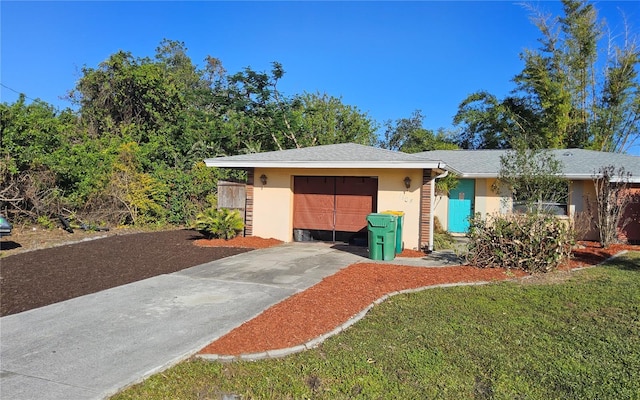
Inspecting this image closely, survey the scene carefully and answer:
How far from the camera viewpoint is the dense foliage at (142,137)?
43.3 ft

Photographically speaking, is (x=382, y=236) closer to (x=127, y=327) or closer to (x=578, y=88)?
(x=127, y=327)

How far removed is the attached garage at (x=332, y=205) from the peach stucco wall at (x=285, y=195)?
0.26 m

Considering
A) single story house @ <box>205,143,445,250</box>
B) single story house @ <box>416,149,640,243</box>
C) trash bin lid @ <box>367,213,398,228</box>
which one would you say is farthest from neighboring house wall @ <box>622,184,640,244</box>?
trash bin lid @ <box>367,213,398,228</box>

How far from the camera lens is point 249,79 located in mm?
25766

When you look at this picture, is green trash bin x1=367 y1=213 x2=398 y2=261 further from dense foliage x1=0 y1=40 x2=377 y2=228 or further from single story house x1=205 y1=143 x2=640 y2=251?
dense foliage x1=0 y1=40 x2=377 y2=228

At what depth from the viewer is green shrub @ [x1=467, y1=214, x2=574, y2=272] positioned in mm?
8742

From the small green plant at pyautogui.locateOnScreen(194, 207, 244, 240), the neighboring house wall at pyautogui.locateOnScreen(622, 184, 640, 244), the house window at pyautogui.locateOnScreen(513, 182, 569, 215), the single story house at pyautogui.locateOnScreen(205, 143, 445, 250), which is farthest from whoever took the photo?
the neighboring house wall at pyautogui.locateOnScreen(622, 184, 640, 244)

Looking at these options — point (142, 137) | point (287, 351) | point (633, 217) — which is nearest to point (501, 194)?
point (633, 217)

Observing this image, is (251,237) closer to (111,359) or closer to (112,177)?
(112,177)

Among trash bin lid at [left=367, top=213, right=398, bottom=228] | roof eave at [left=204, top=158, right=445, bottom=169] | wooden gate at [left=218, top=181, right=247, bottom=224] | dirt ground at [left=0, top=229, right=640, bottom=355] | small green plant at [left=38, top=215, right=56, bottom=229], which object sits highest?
roof eave at [left=204, top=158, right=445, bottom=169]

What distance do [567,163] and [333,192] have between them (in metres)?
9.05

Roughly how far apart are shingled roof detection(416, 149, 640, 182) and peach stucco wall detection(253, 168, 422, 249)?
222 cm

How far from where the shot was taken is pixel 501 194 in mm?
15266

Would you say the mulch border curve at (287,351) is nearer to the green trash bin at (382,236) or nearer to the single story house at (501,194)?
the green trash bin at (382,236)
